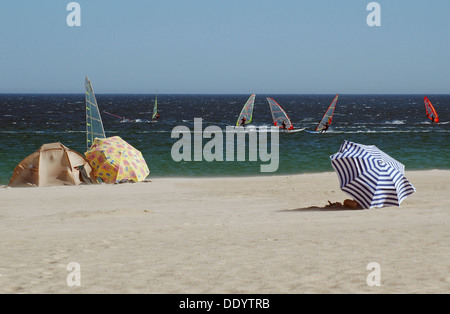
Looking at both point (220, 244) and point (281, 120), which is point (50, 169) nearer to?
point (220, 244)

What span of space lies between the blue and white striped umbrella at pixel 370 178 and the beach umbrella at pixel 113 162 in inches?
317

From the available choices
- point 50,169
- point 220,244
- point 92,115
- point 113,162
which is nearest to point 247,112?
point 92,115

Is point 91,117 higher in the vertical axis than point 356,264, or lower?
higher

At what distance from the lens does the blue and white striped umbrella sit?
11.3 meters

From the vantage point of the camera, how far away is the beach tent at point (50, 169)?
1694cm

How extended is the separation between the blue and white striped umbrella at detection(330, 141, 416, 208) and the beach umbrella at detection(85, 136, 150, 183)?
26.4ft

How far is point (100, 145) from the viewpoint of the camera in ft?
57.8

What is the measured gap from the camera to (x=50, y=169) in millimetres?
17078

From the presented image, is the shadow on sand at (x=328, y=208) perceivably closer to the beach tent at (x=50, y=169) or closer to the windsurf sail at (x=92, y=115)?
the beach tent at (x=50, y=169)

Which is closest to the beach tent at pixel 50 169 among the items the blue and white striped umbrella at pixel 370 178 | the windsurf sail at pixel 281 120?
the blue and white striped umbrella at pixel 370 178
